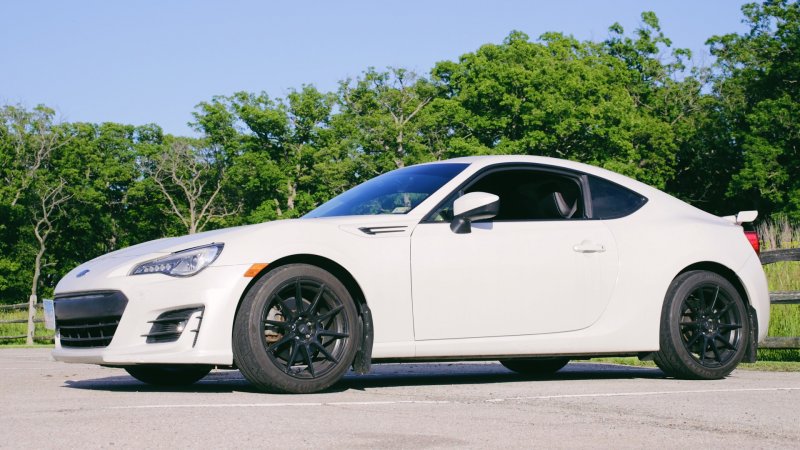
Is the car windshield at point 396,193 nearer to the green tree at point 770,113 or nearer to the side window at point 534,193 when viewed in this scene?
the side window at point 534,193

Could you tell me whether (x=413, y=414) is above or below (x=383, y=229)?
below

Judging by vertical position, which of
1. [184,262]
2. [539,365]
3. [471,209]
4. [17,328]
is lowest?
[17,328]

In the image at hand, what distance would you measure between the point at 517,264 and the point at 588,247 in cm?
65

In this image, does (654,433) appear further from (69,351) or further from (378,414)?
(69,351)

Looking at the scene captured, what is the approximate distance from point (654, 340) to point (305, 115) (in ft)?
191

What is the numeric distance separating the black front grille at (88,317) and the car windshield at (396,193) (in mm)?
1694

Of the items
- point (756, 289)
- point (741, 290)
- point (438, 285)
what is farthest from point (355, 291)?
point (756, 289)

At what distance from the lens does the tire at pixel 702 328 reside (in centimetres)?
782

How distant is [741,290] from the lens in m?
8.26

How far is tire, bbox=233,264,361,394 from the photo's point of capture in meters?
6.39

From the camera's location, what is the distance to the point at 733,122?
56.9m

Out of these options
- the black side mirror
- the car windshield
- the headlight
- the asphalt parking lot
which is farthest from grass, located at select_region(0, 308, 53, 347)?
the black side mirror

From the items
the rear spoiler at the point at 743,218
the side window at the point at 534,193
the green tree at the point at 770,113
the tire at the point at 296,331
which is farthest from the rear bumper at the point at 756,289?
the green tree at the point at 770,113

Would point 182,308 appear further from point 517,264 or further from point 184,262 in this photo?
point 517,264
